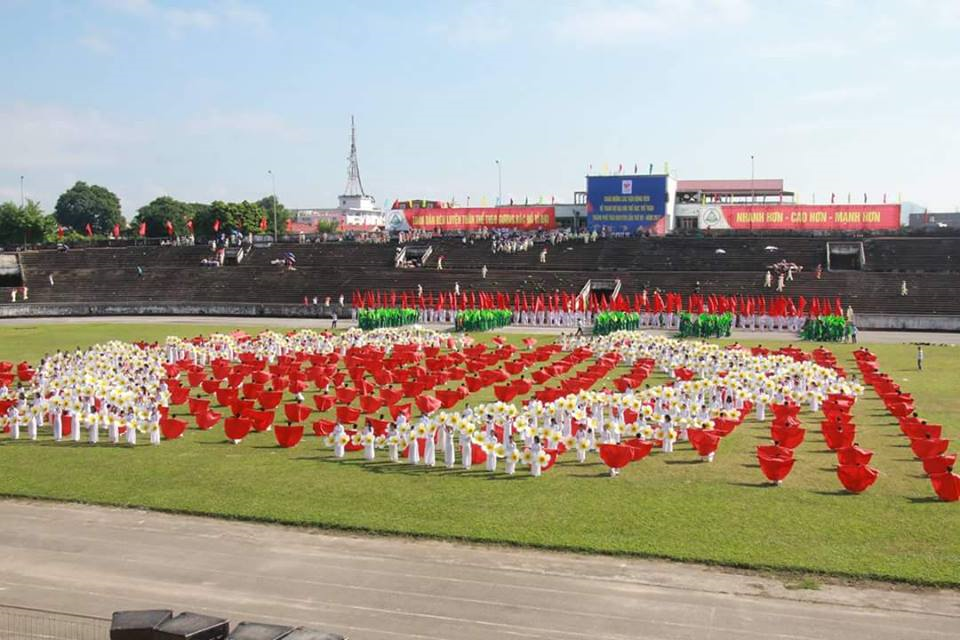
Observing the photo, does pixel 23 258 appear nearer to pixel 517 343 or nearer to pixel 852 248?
pixel 517 343

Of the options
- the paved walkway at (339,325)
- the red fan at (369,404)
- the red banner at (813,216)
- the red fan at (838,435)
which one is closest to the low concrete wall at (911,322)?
the paved walkway at (339,325)

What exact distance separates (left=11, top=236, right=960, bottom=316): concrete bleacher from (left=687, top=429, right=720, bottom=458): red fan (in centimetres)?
3811

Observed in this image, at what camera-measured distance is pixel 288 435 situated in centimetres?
2027

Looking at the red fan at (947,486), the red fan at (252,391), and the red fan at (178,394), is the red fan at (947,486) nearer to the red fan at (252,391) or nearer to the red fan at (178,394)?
the red fan at (252,391)

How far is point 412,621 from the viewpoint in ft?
36.8

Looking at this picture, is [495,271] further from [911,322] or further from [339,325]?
[911,322]

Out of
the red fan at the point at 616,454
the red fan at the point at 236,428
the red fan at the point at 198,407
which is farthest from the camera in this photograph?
the red fan at the point at 198,407

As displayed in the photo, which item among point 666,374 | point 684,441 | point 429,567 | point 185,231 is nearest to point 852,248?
A: point 666,374

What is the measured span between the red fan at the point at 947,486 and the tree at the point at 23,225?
91.7m

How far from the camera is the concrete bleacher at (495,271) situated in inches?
2286

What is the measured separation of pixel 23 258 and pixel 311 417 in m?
59.7

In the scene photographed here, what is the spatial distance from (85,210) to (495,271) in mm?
93300

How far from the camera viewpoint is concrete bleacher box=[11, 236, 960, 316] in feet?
190

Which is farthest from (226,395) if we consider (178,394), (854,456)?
(854,456)
